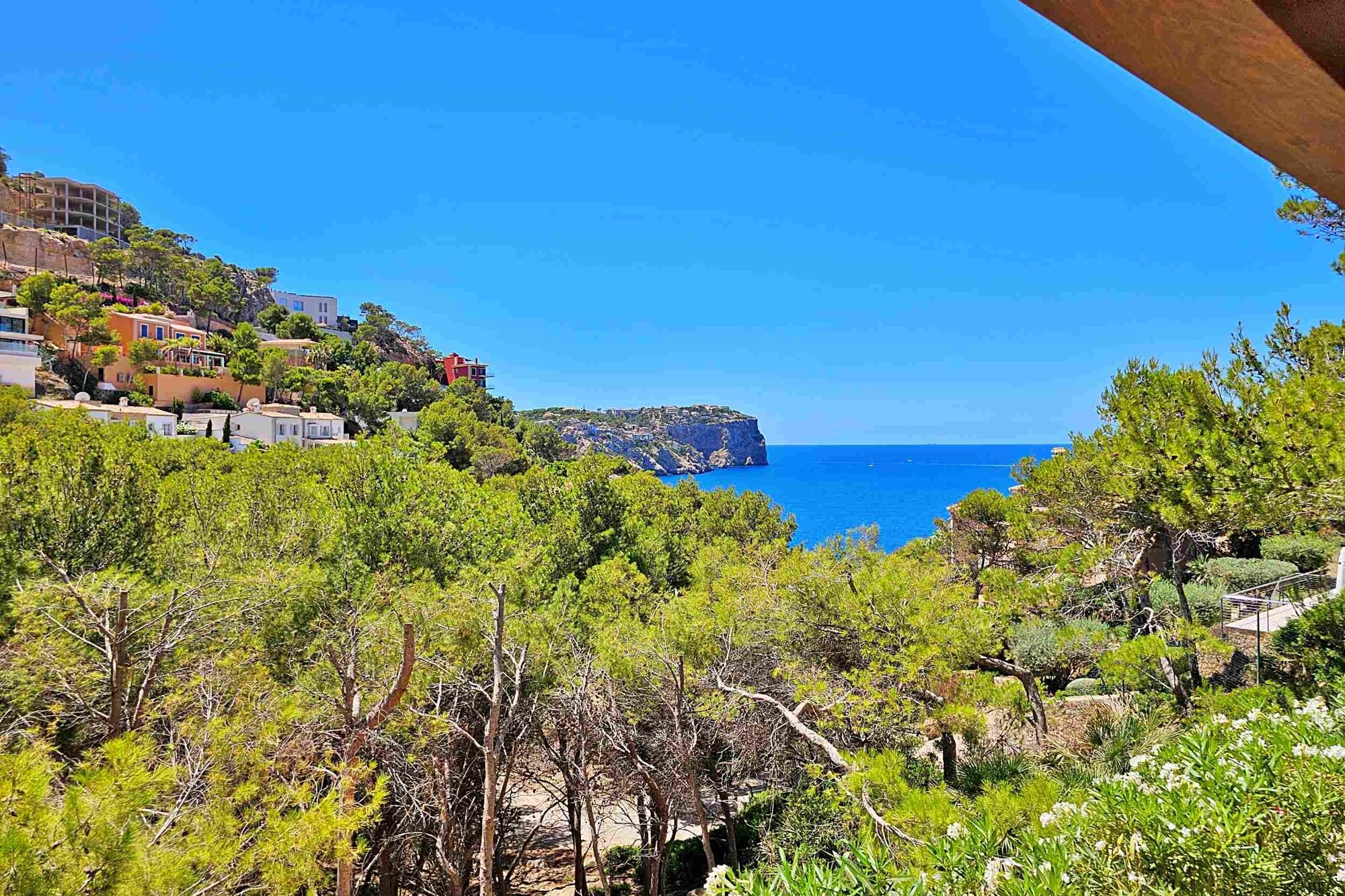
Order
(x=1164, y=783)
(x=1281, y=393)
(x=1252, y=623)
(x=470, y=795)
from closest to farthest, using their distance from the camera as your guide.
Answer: (x=1164, y=783), (x=1281, y=393), (x=470, y=795), (x=1252, y=623)

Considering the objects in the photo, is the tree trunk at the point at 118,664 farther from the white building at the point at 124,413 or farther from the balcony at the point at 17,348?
the balcony at the point at 17,348

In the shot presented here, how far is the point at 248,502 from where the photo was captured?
10.2 metres

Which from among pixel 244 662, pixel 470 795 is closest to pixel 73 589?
pixel 244 662

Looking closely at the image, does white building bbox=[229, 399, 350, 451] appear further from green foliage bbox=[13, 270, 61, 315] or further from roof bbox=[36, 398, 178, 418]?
green foliage bbox=[13, 270, 61, 315]

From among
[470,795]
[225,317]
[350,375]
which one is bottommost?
[470,795]

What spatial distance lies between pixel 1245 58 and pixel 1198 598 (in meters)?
17.2

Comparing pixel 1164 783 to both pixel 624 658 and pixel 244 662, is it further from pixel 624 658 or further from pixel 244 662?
pixel 244 662

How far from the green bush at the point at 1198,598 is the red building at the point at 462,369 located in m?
73.7

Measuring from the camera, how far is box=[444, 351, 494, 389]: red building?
266ft

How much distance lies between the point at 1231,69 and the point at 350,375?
61.2 m

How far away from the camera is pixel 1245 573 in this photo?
15.4m

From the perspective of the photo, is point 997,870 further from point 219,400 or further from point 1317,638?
point 219,400

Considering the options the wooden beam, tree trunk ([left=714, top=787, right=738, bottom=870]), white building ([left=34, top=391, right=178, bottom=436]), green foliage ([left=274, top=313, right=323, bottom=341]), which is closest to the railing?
tree trunk ([left=714, top=787, right=738, bottom=870])

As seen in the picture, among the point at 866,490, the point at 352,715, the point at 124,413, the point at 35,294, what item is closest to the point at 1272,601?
the point at 352,715
